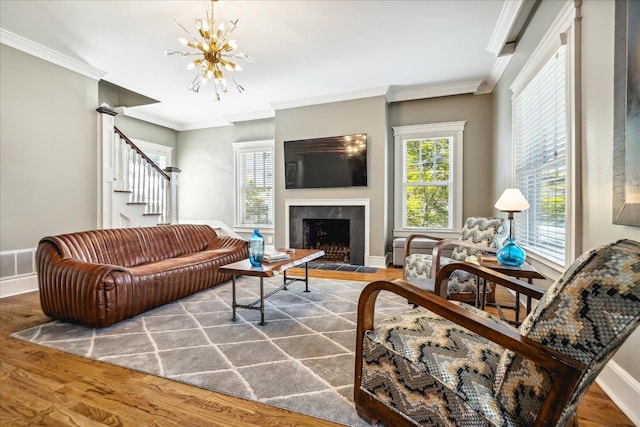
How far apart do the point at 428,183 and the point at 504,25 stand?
2450 mm

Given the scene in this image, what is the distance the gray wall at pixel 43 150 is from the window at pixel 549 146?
5.35m

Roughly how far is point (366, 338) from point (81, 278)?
2358mm

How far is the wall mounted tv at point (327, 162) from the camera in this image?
16.4 feet

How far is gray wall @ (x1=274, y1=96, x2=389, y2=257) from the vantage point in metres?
4.91

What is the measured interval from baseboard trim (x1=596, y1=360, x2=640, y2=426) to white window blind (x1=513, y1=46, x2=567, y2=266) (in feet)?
2.86

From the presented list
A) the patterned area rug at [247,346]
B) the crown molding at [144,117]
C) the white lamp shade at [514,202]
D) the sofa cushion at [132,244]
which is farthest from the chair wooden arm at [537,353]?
the crown molding at [144,117]

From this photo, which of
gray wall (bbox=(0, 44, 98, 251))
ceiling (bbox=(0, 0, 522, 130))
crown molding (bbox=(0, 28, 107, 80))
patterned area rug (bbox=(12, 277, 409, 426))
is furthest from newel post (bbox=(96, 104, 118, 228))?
patterned area rug (bbox=(12, 277, 409, 426))

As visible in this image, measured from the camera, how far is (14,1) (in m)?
2.85

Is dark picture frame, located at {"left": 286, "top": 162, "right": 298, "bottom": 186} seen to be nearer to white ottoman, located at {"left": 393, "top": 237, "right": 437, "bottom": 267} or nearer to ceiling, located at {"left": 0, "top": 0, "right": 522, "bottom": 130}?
ceiling, located at {"left": 0, "top": 0, "right": 522, "bottom": 130}

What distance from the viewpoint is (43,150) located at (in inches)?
146

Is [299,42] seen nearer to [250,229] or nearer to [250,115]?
[250,115]

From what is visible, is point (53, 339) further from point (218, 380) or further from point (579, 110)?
point (579, 110)

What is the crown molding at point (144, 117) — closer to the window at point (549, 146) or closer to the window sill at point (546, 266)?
the window at point (549, 146)

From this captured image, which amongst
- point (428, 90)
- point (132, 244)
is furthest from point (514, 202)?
point (132, 244)
